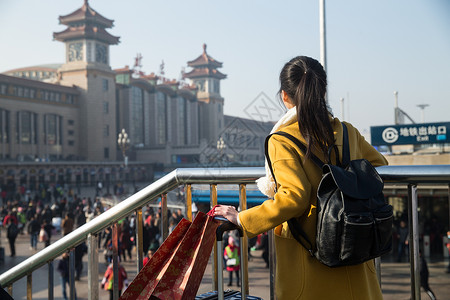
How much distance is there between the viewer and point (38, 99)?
42688 millimetres

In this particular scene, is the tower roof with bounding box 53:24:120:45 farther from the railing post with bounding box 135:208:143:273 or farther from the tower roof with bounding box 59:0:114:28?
the railing post with bounding box 135:208:143:273

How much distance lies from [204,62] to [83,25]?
31.6 meters

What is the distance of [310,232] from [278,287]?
0.63 feet

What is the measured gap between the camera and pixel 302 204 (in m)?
1.28

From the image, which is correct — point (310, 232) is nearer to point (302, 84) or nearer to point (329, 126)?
point (329, 126)

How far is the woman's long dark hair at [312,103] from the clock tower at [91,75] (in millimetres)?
48066

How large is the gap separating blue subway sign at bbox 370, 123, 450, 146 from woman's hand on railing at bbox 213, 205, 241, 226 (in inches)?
671

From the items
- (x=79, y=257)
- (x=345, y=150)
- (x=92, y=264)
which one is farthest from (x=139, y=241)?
(x=79, y=257)

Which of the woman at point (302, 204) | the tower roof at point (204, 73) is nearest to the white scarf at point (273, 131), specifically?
the woman at point (302, 204)

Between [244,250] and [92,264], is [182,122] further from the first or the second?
[244,250]

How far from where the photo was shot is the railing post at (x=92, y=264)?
2031 mm

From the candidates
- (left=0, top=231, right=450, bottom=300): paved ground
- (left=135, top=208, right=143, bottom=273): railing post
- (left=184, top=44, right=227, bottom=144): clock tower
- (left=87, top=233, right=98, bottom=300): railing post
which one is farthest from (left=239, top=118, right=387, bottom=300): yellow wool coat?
(left=184, top=44, right=227, bottom=144): clock tower

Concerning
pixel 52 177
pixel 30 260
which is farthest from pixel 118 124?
pixel 30 260

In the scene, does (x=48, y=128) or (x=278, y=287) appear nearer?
(x=278, y=287)
